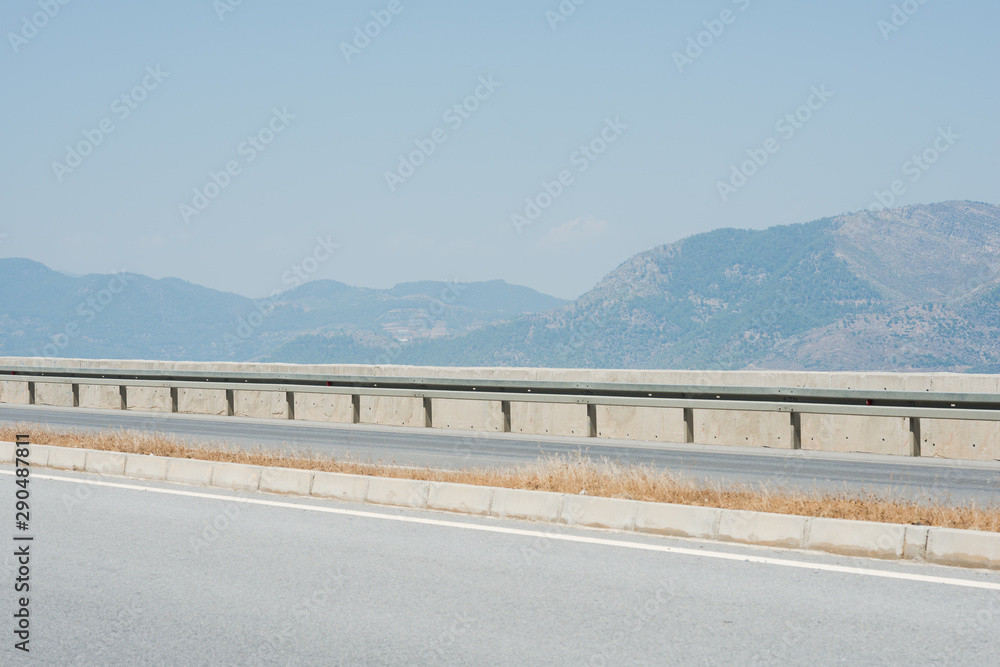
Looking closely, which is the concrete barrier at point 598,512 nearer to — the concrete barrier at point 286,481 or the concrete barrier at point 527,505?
the concrete barrier at point 527,505

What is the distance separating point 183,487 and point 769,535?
641 centimetres

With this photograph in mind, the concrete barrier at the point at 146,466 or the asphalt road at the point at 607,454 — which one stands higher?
the concrete barrier at the point at 146,466

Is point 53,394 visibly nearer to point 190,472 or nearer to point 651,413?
point 190,472

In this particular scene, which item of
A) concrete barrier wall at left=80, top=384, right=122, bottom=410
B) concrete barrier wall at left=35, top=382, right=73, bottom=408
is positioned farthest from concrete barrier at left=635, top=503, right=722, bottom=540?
concrete barrier wall at left=35, top=382, right=73, bottom=408

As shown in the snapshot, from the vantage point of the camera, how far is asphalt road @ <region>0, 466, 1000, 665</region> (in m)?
5.06

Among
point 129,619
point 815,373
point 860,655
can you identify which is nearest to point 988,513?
point 860,655

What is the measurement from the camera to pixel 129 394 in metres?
22.5

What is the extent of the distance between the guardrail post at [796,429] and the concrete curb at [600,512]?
22.5 feet

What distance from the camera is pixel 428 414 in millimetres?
17844

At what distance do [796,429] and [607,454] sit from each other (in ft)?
9.70

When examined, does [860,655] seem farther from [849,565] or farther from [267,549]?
[267,549]

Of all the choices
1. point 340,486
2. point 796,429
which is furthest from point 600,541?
point 796,429

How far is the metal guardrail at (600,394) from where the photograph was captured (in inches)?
521

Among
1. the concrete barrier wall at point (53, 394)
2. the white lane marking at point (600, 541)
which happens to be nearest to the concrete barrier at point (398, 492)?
the white lane marking at point (600, 541)
